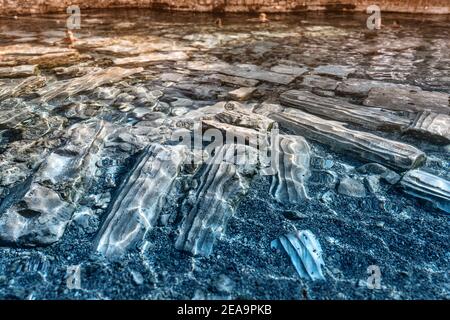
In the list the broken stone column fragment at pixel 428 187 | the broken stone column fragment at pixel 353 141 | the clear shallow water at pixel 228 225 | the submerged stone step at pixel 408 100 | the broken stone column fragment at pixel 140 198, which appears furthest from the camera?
the submerged stone step at pixel 408 100

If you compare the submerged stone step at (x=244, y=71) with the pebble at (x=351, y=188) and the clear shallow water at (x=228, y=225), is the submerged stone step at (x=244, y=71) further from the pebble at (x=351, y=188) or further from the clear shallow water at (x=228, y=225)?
the pebble at (x=351, y=188)

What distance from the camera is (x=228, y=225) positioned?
2459mm

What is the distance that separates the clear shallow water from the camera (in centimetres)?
203

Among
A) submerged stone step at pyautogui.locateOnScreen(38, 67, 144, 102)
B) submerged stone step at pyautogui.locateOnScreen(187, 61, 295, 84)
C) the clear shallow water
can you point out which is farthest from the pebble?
submerged stone step at pyautogui.locateOnScreen(38, 67, 144, 102)

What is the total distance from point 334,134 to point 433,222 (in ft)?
3.93

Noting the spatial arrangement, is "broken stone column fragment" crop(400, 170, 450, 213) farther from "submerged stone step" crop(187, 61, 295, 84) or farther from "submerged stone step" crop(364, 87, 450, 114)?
"submerged stone step" crop(187, 61, 295, 84)

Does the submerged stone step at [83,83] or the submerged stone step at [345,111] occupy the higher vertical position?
the submerged stone step at [83,83]

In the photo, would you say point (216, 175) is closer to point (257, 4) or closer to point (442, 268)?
point (442, 268)

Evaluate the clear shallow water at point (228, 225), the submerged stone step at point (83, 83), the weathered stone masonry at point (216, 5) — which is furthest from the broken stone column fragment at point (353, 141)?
the weathered stone masonry at point (216, 5)

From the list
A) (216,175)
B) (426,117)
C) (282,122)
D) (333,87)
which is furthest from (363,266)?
(333,87)

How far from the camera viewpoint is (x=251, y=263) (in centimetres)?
218

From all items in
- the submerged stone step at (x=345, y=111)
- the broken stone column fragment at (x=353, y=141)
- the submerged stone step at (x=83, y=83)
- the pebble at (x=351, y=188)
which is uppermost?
the submerged stone step at (x=83, y=83)

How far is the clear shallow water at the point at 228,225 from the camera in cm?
203

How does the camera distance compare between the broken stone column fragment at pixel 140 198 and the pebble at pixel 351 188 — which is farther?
the pebble at pixel 351 188
